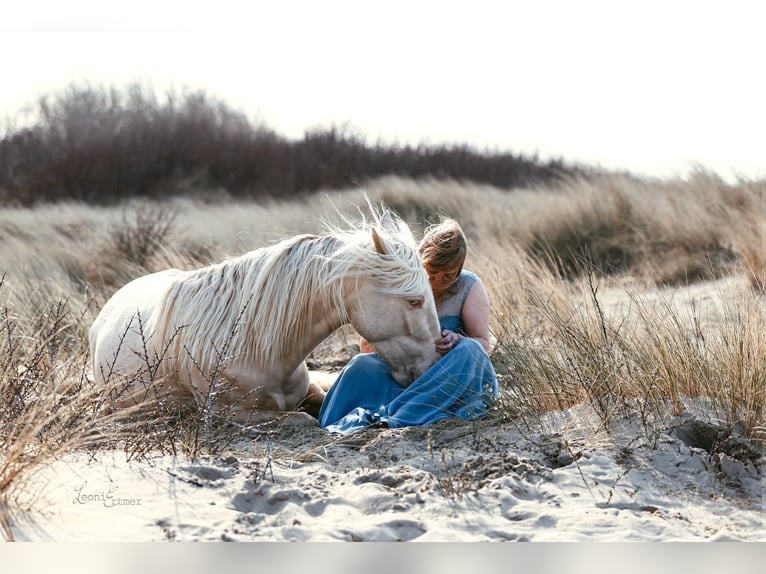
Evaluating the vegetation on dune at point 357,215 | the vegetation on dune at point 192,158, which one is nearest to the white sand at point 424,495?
the vegetation on dune at point 357,215

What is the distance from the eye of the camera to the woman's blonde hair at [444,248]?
4.10 metres

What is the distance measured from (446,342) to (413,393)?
28cm

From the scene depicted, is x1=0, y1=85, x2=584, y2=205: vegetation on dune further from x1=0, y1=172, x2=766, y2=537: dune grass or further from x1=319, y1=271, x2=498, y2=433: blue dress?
x1=319, y1=271, x2=498, y2=433: blue dress

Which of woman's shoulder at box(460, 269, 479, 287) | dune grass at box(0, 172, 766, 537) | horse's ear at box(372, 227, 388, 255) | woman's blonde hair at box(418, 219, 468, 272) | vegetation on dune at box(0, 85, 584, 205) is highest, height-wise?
horse's ear at box(372, 227, 388, 255)

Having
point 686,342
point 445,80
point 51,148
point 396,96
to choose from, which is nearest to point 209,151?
point 51,148

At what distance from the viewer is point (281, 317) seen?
382cm

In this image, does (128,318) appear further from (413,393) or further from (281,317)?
(413,393)

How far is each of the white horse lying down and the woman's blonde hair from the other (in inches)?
8.8

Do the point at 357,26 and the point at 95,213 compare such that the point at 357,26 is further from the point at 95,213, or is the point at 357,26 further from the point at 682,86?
the point at 95,213

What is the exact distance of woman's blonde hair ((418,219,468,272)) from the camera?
4.10m

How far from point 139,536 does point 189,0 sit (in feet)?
8.55

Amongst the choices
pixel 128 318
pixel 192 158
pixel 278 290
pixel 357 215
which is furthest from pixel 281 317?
pixel 192 158
